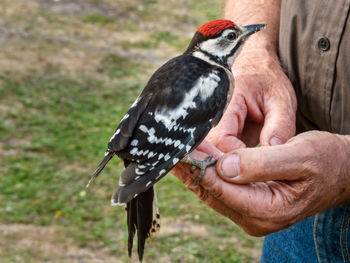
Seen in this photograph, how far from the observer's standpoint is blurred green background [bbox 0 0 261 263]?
5.16 meters

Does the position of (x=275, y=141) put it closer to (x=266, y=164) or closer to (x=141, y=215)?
(x=266, y=164)

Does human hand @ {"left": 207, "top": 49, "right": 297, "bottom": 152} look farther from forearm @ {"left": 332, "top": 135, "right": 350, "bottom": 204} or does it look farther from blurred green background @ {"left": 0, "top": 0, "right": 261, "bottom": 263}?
blurred green background @ {"left": 0, "top": 0, "right": 261, "bottom": 263}

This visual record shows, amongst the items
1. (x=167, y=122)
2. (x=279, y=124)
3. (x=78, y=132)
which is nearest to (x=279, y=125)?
(x=279, y=124)

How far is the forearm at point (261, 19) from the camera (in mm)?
3230

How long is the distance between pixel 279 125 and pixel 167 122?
58 cm

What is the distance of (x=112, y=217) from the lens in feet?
17.9

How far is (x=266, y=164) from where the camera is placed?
7.80 feet

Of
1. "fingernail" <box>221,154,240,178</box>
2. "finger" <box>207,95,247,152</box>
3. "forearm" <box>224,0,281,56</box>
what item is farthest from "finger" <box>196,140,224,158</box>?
"forearm" <box>224,0,281,56</box>

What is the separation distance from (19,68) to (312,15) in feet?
20.3

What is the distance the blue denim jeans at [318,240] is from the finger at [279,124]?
45 centimetres

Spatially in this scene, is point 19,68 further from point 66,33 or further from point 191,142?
point 191,142

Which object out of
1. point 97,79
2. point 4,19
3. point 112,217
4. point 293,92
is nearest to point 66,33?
point 4,19

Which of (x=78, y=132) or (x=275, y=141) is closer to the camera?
(x=275, y=141)

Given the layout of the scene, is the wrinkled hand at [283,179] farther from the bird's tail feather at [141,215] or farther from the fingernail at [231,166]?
the bird's tail feather at [141,215]
